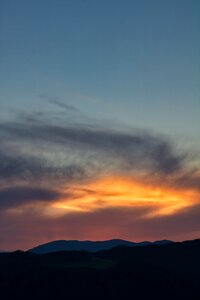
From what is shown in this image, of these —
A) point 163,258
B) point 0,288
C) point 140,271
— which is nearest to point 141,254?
point 163,258

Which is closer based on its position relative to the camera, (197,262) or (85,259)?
(85,259)

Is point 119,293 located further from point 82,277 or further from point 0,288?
point 0,288

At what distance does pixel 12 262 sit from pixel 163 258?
6492 cm

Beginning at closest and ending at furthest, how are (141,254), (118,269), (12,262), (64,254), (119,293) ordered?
(119,293) < (118,269) < (12,262) < (64,254) < (141,254)

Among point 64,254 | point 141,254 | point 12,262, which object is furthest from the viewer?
point 141,254

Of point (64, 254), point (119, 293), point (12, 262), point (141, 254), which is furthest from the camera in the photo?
point (141, 254)

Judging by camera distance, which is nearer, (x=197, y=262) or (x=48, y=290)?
(x=48, y=290)

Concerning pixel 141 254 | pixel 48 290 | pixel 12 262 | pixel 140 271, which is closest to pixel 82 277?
pixel 48 290

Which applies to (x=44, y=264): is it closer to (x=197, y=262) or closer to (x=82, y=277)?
(x=82, y=277)

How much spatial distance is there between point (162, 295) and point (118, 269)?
18.4m

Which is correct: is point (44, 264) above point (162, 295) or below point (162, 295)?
above

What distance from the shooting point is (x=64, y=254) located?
182500 millimetres

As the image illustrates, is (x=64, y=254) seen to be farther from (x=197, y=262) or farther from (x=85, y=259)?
(x=197, y=262)

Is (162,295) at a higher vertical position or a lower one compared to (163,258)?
lower
